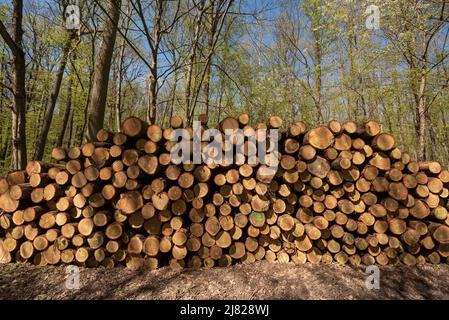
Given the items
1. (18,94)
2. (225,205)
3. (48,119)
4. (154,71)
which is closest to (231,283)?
(225,205)

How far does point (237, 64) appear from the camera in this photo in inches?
365

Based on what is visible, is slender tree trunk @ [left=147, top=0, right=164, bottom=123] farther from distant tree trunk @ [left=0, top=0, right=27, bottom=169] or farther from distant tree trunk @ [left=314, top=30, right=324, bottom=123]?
distant tree trunk @ [left=314, top=30, right=324, bottom=123]

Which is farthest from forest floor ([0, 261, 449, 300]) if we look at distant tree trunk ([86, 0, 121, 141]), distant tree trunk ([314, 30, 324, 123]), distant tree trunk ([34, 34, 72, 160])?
distant tree trunk ([314, 30, 324, 123])

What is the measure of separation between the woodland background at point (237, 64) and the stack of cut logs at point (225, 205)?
1.67 metres

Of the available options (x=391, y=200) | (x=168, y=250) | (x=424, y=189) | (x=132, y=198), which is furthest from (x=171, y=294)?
(x=424, y=189)

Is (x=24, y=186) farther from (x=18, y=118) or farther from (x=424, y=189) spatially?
(x=424, y=189)

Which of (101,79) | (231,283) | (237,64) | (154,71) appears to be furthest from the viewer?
(237,64)

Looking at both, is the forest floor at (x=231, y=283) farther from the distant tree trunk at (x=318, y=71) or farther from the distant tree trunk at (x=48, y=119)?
the distant tree trunk at (x=318, y=71)

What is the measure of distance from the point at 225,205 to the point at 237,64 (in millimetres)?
7464

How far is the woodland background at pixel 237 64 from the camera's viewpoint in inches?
214

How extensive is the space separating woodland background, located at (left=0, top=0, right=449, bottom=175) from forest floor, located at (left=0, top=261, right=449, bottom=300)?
2.16 metres

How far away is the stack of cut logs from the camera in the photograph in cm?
288

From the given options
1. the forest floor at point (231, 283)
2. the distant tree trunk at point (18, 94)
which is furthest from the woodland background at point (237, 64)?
the forest floor at point (231, 283)

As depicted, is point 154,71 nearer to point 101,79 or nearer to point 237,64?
point 101,79
